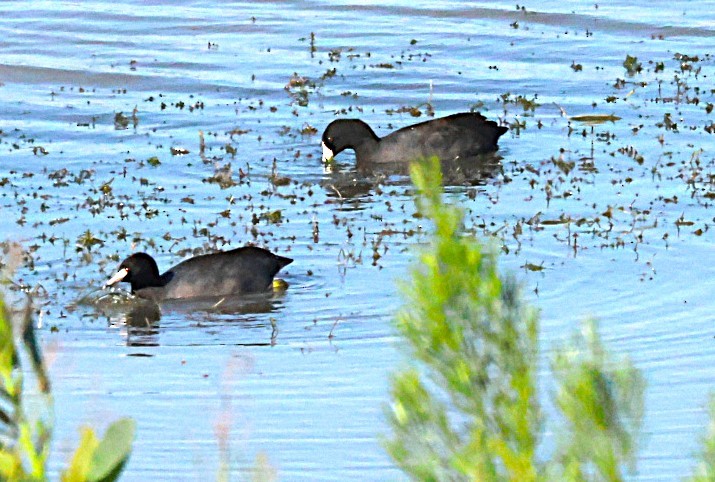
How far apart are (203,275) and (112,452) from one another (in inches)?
339

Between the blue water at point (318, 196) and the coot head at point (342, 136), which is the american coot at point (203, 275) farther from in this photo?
the coot head at point (342, 136)

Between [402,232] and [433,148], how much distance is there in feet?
13.0

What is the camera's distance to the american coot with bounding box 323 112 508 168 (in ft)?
52.2

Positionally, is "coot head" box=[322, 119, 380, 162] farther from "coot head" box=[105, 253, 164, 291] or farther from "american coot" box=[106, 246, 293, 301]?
"coot head" box=[105, 253, 164, 291]

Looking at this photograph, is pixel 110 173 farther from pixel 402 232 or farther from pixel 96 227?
pixel 402 232

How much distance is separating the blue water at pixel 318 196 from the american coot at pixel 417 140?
29 cm

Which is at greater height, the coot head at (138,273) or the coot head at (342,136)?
the coot head at (342,136)

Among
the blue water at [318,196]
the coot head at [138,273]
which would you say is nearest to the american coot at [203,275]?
the coot head at [138,273]

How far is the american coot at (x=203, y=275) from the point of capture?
1071 centimetres

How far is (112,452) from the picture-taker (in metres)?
2.13

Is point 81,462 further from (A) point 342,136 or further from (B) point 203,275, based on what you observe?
(A) point 342,136

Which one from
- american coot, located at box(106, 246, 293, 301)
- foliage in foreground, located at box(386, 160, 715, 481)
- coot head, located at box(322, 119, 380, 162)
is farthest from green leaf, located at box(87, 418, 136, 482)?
coot head, located at box(322, 119, 380, 162)

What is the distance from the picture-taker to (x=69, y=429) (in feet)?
24.5

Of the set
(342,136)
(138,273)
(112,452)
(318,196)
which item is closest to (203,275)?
(138,273)
